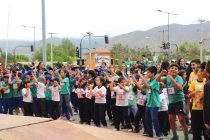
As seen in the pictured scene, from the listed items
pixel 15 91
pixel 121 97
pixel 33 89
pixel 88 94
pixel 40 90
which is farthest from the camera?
pixel 15 91

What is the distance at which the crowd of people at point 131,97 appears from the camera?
737 cm

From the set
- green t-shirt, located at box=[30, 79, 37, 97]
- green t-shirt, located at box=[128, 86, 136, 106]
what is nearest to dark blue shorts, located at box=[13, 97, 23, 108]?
green t-shirt, located at box=[30, 79, 37, 97]

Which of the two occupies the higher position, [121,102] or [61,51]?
[61,51]

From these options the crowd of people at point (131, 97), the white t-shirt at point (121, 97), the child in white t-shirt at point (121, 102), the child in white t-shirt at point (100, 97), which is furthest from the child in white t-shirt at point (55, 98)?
the white t-shirt at point (121, 97)

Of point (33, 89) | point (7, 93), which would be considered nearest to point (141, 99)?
point (33, 89)

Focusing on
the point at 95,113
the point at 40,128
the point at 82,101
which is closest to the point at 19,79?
the point at 82,101

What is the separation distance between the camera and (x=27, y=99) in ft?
41.6

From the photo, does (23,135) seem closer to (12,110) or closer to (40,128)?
(40,128)

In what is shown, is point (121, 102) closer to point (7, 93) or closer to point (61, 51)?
point (7, 93)

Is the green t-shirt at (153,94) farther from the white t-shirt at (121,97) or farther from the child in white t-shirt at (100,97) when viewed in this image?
the child in white t-shirt at (100,97)

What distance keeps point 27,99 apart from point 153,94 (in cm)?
513

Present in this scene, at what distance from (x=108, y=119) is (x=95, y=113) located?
6.66 ft

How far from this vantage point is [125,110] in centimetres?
1041

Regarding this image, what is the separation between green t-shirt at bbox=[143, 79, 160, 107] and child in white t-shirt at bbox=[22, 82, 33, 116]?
16.0ft
